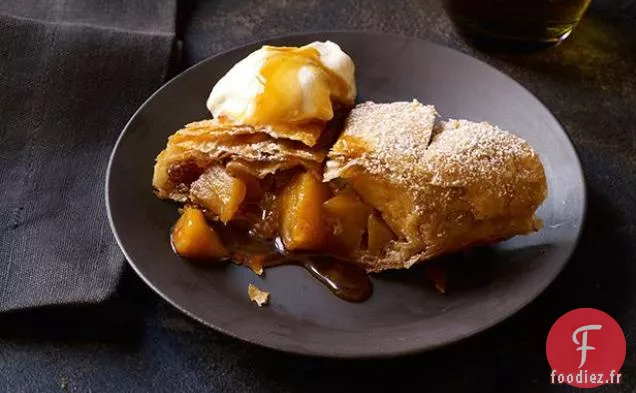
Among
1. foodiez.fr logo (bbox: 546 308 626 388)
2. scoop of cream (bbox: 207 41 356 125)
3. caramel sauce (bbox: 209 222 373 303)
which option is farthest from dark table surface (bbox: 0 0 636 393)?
scoop of cream (bbox: 207 41 356 125)

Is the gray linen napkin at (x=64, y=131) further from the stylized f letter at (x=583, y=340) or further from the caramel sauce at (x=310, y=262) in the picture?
the stylized f letter at (x=583, y=340)

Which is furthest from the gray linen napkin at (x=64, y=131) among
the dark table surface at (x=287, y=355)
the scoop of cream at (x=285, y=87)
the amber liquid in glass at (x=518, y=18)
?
the amber liquid in glass at (x=518, y=18)

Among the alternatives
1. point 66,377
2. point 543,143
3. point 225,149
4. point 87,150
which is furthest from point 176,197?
point 543,143

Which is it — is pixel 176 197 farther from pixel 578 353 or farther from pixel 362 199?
pixel 578 353

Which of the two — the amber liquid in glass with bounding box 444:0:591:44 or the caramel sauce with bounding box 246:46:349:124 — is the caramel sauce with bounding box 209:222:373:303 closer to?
the caramel sauce with bounding box 246:46:349:124

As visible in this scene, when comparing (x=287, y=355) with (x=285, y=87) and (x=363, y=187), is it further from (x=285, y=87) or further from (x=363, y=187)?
(x=285, y=87)
